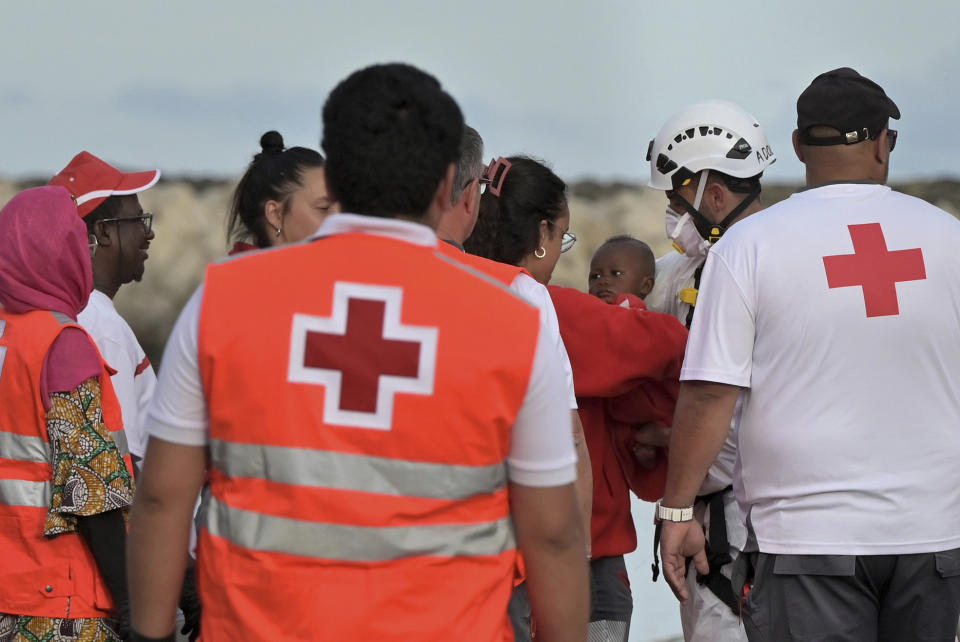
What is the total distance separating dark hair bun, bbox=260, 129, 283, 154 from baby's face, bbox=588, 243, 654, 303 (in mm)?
1359

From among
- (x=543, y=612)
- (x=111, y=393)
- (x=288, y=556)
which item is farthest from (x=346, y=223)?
(x=111, y=393)

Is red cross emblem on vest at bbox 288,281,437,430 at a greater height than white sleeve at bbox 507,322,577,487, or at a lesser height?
greater

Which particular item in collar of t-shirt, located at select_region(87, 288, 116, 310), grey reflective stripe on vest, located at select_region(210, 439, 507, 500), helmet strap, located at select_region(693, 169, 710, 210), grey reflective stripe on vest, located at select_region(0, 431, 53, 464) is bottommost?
grey reflective stripe on vest, located at select_region(0, 431, 53, 464)

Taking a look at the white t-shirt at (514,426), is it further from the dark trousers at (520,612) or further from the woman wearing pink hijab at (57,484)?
the dark trousers at (520,612)

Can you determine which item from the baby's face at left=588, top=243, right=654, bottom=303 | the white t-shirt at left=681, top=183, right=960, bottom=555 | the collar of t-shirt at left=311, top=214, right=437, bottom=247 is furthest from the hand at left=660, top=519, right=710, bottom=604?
the collar of t-shirt at left=311, top=214, right=437, bottom=247

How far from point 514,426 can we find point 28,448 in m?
1.46

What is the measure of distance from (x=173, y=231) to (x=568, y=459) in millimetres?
15772

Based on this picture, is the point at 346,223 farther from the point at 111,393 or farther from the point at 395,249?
the point at 111,393

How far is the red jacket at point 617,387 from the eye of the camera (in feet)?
10.8

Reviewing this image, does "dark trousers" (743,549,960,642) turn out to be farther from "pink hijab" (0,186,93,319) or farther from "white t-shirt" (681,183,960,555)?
"pink hijab" (0,186,93,319)

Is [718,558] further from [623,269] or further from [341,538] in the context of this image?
[341,538]

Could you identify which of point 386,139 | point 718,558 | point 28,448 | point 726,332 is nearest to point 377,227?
point 386,139

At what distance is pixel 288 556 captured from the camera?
182cm

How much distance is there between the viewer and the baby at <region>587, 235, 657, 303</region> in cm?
423
